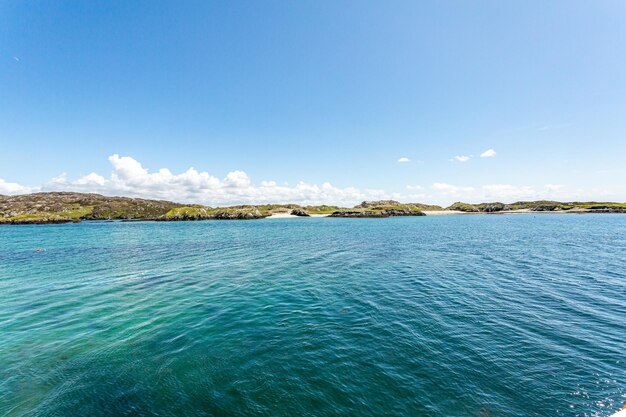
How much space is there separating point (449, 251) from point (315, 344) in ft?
151

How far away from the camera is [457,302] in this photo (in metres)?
24.6

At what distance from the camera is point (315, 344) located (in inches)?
679

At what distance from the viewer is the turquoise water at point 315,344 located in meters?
12.1

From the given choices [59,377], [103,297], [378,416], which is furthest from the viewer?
[103,297]

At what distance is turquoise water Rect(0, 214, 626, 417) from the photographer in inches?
477

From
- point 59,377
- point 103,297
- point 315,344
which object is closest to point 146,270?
point 103,297

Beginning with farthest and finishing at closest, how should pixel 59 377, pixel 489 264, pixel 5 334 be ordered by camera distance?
pixel 489 264 → pixel 5 334 → pixel 59 377

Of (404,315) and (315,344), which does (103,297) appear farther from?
(404,315)

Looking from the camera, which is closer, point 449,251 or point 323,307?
point 323,307

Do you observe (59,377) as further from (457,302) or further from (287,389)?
(457,302)

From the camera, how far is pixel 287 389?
12906 millimetres

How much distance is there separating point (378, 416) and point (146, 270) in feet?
126

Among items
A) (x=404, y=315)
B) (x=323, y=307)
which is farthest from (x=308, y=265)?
(x=404, y=315)

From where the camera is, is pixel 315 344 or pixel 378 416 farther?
pixel 315 344
